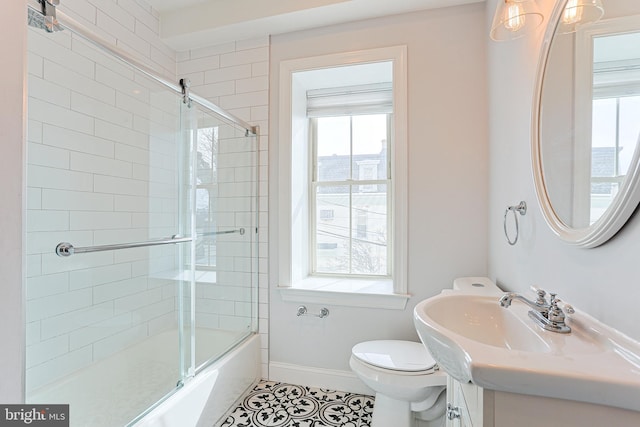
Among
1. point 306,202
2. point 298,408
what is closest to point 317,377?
point 298,408

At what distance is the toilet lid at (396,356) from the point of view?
1.43m

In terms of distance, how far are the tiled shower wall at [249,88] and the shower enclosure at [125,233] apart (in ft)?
0.27

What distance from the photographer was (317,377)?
2006 millimetres

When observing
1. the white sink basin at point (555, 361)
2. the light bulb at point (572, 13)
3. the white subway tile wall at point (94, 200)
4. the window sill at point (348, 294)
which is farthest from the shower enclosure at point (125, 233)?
the light bulb at point (572, 13)

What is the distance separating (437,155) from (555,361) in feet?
4.72

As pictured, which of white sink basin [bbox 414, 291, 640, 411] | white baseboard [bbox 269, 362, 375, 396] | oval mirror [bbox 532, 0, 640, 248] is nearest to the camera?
white sink basin [bbox 414, 291, 640, 411]

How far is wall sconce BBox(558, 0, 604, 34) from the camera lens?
786mm

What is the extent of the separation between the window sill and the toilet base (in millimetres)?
522

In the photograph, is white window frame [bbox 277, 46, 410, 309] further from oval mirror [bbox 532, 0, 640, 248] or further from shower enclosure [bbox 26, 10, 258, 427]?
oval mirror [bbox 532, 0, 640, 248]

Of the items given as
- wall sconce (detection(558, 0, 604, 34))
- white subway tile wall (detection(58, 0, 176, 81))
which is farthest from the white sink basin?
white subway tile wall (detection(58, 0, 176, 81))

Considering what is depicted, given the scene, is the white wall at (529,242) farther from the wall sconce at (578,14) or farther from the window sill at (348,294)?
the window sill at (348,294)

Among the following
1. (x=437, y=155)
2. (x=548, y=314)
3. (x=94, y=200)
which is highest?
(x=437, y=155)

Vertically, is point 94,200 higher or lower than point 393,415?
higher

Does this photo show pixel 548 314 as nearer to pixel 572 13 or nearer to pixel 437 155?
pixel 572 13
